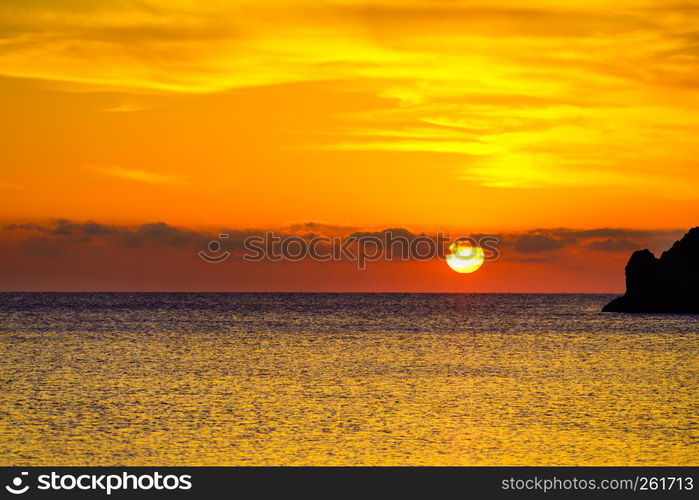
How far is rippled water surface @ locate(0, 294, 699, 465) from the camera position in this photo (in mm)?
34031

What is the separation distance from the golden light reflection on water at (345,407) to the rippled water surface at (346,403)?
11 cm

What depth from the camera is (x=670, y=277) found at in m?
167

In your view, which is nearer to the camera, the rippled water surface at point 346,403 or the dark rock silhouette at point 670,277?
the rippled water surface at point 346,403

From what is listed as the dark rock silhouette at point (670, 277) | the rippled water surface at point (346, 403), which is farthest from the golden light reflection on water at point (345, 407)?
the dark rock silhouette at point (670, 277)

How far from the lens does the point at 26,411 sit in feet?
139

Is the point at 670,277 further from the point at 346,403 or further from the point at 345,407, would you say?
the point at 345,407

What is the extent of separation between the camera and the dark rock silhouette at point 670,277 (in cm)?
16412

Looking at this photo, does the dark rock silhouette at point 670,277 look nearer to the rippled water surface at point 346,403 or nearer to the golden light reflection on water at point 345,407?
the rippled water surface at point 346,403

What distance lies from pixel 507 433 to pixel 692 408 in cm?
1269

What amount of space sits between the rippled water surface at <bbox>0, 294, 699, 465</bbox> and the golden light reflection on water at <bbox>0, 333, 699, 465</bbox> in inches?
4.4

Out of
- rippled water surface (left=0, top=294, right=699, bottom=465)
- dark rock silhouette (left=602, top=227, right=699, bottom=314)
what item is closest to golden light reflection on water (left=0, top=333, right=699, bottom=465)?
rippled water surface (left=0, top=294, right=699, bottom=465)

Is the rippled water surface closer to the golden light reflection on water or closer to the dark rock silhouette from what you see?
the golden light reflection on water
